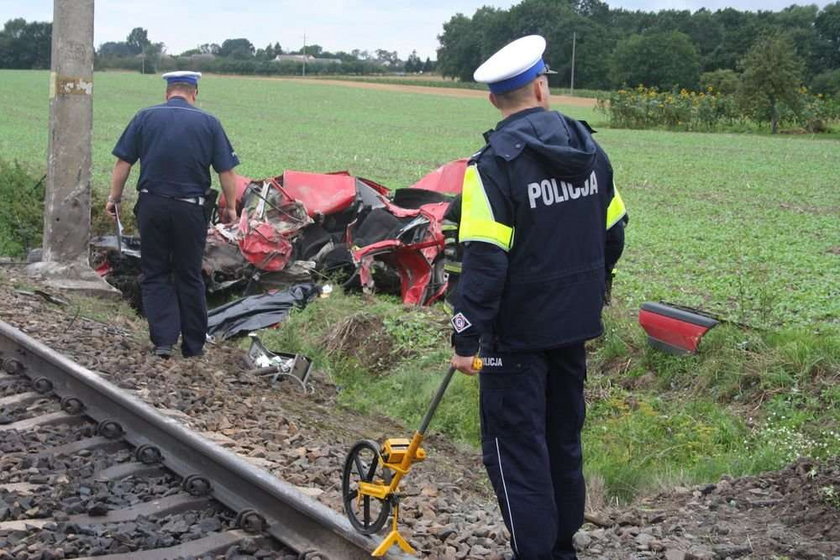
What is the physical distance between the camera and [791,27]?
10281cm

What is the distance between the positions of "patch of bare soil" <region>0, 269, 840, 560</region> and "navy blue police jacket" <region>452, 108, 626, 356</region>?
109 cm

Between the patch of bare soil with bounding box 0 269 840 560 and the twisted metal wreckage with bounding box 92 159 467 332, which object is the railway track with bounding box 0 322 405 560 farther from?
the twisted metal wreckage with bounding box 92 159 467 332

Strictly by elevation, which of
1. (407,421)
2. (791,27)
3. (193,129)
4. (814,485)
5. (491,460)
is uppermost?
(791,27)

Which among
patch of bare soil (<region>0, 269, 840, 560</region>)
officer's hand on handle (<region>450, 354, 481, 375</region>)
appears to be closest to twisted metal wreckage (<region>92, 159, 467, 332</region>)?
patch of bare soil (<region>0, 269, 840, 560</region>)

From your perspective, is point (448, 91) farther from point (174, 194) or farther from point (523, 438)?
point (523, 438)

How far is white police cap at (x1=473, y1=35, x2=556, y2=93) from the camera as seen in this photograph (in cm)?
393

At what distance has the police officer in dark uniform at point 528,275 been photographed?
389 cm

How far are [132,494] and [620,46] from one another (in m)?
89.1

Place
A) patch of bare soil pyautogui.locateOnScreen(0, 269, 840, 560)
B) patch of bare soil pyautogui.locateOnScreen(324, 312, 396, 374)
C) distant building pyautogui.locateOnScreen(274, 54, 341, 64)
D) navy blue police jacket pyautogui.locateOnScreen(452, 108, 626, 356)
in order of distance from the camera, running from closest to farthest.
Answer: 1. navy blue police jacket pyautogui.locateOnScreen(452, 108, 626, 356)
2. patch of bare soil pyautogui.locateOnScreen(0, 269, 840, 560)
3. patch of bare soil pyautogui.locateOnScreen(324, 312, 396, 374)
4. distant building pyautogui.locateOnScreen(274, 54, 341, 64)

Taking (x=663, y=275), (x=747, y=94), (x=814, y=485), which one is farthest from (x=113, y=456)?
(x=747, y=94)

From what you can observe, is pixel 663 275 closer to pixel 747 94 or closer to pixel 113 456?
pixel 113 456

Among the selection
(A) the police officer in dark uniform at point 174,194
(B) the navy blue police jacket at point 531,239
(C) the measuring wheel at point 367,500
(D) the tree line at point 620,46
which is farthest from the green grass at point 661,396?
(D) the tree line at point 620,46

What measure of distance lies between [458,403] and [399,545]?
398 cm

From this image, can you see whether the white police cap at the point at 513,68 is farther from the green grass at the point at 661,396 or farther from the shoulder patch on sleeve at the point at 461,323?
the green grass at the point at 661,396
